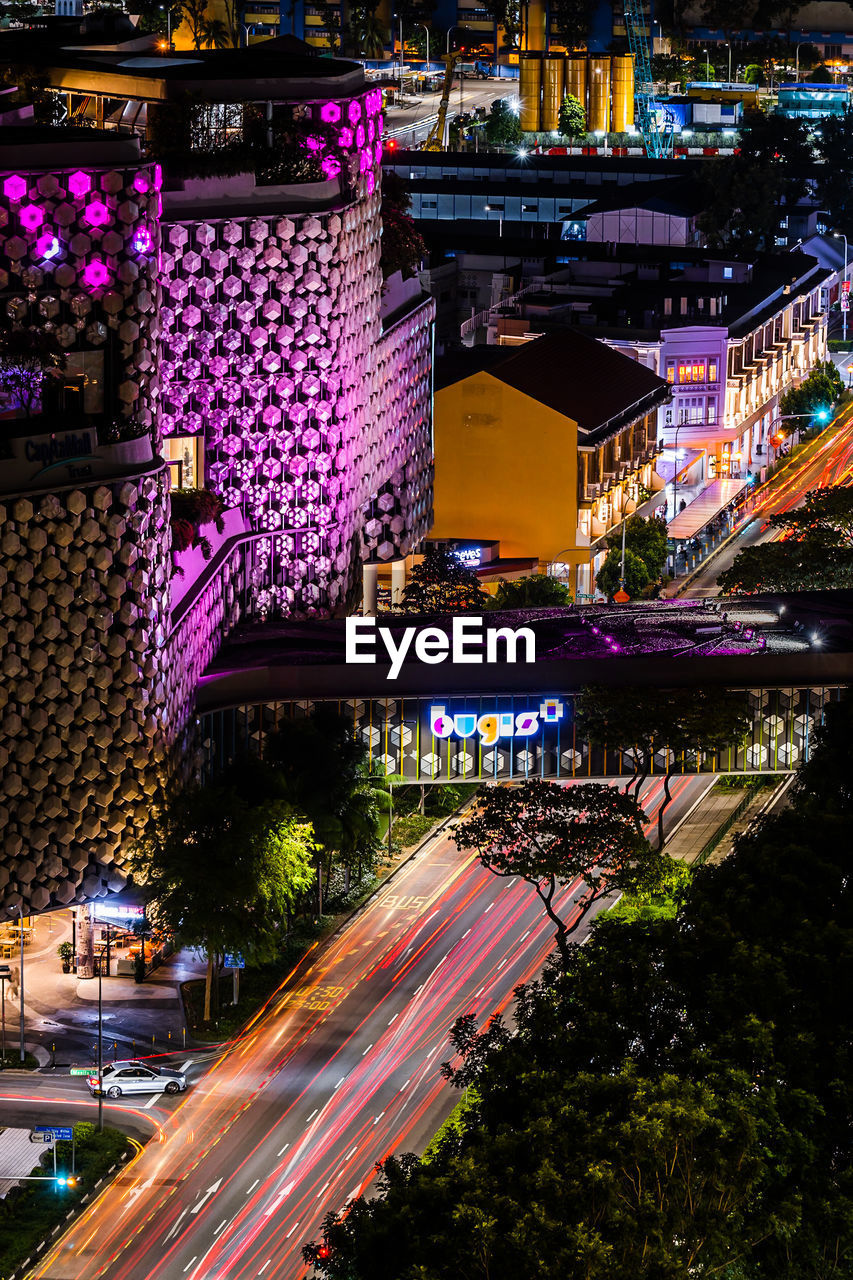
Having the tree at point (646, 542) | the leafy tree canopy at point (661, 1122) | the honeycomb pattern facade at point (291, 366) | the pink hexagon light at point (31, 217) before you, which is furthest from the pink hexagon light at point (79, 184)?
the tree at point (646, 542)

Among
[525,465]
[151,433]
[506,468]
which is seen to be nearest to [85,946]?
[151,433]

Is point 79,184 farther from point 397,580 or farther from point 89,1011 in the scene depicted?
point 397,580

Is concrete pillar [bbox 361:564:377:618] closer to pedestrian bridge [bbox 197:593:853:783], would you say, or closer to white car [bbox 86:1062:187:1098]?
pedestrian bridge [bbox 197:593:853:783]

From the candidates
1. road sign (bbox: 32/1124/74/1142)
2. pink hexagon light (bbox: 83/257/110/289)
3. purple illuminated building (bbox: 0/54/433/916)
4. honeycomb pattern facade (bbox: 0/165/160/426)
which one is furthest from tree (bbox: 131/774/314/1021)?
pink hexagon light (bbox: 83/257/110/289)

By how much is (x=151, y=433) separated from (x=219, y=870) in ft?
57.5

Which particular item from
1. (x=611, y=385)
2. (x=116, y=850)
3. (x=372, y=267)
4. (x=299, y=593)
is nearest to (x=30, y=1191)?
(x=116, y=850)

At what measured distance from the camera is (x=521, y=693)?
116 m

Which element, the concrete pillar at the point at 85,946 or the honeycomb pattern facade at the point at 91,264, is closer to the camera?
the honeycomb pattern facade at the point at 91,264

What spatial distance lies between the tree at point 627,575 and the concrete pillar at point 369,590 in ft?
90.2

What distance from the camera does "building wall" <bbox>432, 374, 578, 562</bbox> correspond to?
164 m

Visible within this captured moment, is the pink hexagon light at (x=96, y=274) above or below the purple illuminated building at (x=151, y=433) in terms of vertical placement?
above

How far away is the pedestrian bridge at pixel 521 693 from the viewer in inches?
4537

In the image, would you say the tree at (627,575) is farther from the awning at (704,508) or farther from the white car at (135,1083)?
the white car at (135,1083)

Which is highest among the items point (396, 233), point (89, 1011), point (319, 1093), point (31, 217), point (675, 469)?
point (31, 217)
